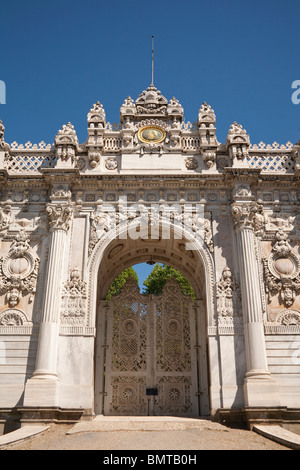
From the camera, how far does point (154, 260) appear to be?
19.2m

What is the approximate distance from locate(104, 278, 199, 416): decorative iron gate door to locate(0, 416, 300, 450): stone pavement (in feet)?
12.2

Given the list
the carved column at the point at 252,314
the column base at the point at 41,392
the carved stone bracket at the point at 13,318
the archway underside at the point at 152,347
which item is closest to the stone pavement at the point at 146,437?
the column base at the point at 41,392

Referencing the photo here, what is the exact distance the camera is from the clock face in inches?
682

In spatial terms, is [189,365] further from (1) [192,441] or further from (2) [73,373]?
(1) [192,441]

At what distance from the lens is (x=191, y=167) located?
16859 mm

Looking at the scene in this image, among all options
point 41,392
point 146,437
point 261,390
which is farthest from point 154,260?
point 146,437

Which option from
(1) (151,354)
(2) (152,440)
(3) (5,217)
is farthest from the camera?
(1) (151,354)

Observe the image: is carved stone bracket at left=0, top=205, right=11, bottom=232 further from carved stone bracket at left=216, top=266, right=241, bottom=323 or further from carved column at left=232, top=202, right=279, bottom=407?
carved column at left=232, top=202, right=279, bottom=407

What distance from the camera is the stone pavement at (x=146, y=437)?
31.3 feet

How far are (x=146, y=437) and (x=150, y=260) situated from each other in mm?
9469

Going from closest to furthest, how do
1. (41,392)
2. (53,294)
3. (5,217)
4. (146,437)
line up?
(146,437) → (41,392) → (53,294) → (5,217)

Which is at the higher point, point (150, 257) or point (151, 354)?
point (150, 257)

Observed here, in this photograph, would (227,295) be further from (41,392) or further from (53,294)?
(41,392)

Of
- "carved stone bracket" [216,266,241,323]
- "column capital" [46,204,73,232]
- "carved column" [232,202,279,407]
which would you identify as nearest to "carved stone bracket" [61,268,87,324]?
"column capital" [46,204,73,232]
